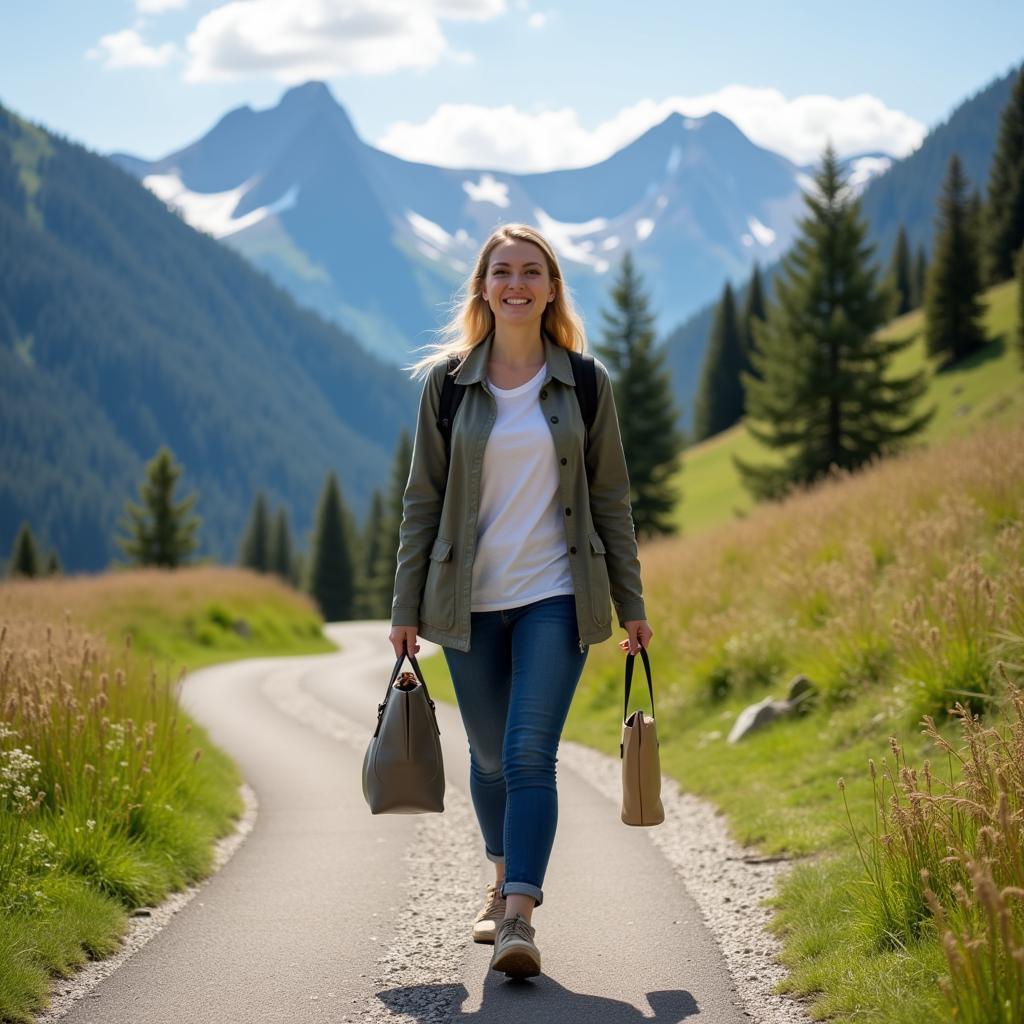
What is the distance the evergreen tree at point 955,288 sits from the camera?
59.2m

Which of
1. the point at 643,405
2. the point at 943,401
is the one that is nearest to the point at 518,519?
the point at 643,405

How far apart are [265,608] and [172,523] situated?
31.0m

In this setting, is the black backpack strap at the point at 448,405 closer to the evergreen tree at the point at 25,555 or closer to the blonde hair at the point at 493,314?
the blonde hair at the point at 493,314

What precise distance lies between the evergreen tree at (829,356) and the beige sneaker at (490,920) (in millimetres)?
32097

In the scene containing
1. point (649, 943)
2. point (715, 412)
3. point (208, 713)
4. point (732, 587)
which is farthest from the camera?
point (715, 412)

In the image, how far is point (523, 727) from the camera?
14.6 feet

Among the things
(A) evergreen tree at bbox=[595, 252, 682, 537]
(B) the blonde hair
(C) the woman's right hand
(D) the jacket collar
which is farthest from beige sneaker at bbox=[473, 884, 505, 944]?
(A) evergreen tree at bbox=[595, 252, 682, 537]

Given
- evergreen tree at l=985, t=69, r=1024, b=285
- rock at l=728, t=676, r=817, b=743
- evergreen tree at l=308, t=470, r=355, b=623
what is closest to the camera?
rock at l=728, t=676, r=817, b=743

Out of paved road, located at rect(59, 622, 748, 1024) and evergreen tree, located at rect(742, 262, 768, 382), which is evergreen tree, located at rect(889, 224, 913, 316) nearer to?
evergreen tree, located at rect(742, 262, 768, 382)

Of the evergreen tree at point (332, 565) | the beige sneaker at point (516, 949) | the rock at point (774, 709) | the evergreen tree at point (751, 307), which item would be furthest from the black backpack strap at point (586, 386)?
the evergreen tree at point (751, 307)

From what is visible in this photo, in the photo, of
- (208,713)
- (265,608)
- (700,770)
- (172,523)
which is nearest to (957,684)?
(700,770)

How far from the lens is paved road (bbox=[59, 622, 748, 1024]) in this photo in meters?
4.21

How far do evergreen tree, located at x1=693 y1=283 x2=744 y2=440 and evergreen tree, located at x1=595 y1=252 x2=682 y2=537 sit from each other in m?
45.7

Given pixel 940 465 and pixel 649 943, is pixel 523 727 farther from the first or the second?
pixel 940 465
